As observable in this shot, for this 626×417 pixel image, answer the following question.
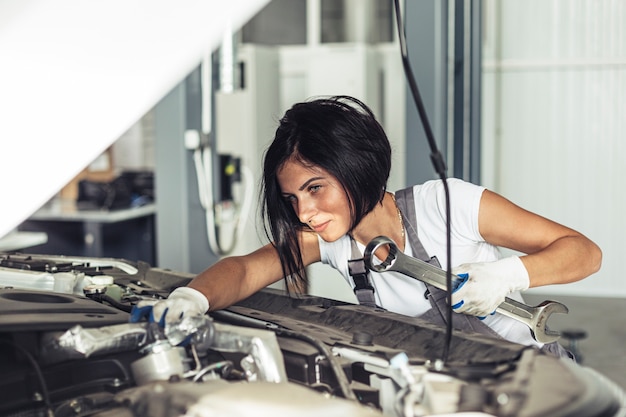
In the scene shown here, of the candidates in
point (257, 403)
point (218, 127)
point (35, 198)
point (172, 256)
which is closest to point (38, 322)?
point (257, 403)

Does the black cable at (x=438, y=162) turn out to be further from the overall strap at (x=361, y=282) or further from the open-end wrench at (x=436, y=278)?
the overall strap at (x=361, y=282)

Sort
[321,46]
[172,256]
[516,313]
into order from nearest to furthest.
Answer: [516,313] → [172,256] → [321,46]

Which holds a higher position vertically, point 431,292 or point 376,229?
point 376,229

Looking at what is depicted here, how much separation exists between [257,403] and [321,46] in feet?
15.0

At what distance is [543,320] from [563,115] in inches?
162

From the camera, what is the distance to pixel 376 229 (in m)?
1.71

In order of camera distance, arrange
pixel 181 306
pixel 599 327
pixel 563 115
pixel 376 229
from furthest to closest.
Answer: pixel 563 115, pixel 599 327, pixel 376 229, pixel 181 306

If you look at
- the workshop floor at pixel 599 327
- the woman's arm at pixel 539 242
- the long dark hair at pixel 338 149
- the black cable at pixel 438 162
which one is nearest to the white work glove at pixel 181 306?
the long dark hair at pixel 338 149

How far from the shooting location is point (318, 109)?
5.20 feet

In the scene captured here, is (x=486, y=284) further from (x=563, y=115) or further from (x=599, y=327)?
(x=563, y=115)

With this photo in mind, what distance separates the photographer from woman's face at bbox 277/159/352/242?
5.04 feet

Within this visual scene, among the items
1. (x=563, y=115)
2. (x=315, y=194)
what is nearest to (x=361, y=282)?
(x=315, y=194)

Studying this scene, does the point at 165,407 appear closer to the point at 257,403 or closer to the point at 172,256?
the point at 257,403

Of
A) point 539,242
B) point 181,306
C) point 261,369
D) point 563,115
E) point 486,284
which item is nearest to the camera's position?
point 261,369
